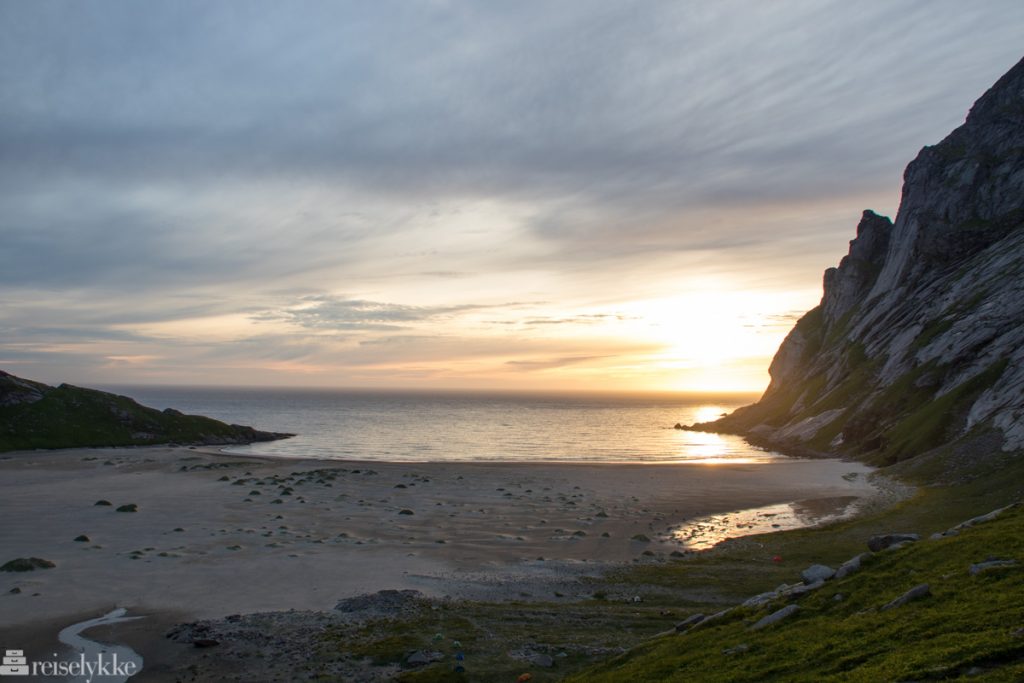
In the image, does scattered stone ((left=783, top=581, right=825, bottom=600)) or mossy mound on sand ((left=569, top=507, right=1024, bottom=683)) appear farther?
scattered stone ((left=783, top=581, right=825, bottom=600))

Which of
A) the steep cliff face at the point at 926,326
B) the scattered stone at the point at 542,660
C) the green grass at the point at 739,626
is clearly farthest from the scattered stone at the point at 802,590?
the steep cliff face at the point at 926,326

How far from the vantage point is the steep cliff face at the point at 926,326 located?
6525 centimetres

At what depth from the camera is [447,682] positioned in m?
17.7

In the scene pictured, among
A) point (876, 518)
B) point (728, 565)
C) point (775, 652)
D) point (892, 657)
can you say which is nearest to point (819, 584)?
point (775, 652)

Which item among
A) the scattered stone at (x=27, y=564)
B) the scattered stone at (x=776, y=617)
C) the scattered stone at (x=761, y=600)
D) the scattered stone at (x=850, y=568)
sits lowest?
the scattered stone at (x=27, y=564)

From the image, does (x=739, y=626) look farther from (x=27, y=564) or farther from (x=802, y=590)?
Result: (x=27, y=564)

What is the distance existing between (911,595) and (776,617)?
3.31m

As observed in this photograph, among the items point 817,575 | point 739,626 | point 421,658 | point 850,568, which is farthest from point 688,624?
point 421,658

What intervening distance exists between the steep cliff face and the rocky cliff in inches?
4034

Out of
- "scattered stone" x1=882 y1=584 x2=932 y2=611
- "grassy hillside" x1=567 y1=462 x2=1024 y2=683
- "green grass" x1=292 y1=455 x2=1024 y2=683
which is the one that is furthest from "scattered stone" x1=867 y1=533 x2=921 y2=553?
"scattered stone" x1=882 y1=584 x2=932 y2=611

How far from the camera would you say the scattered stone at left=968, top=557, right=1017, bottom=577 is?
14.5 meters

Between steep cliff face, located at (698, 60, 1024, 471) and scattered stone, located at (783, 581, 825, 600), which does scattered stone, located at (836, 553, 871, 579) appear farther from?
steep cliff face, located at (698, 60, 1024, 471)

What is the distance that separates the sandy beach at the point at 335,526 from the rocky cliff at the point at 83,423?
760 inches

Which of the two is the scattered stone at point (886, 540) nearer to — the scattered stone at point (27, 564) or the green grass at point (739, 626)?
the green grass at point (739, 626)
